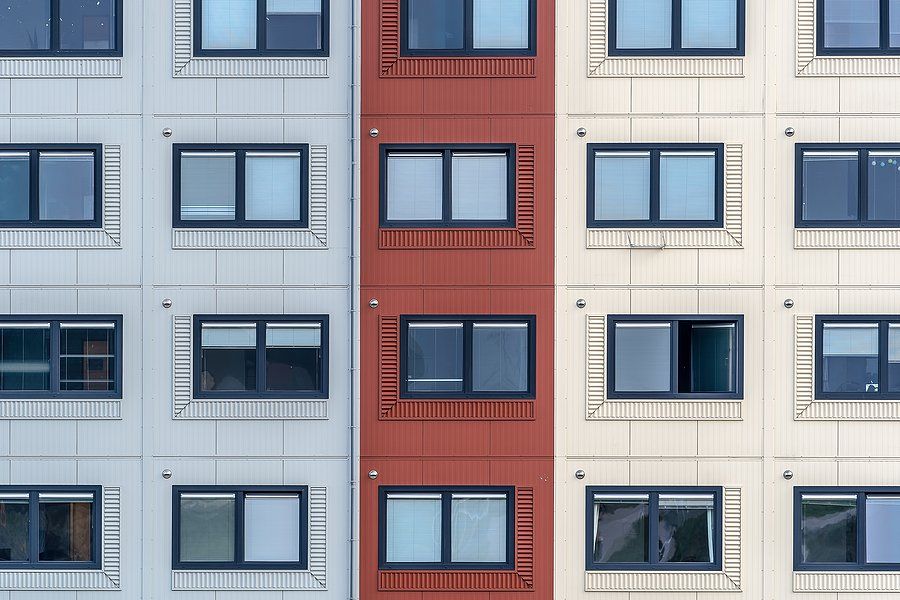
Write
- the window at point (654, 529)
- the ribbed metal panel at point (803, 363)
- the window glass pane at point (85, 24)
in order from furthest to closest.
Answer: the window glass pane at point (85, 24) → the window at point (654, 529) → the ribbed metal panel at point (803, 363)

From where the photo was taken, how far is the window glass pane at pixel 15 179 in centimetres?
1173

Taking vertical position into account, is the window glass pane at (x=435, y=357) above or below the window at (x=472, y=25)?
below

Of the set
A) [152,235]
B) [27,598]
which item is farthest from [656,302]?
[27,598]

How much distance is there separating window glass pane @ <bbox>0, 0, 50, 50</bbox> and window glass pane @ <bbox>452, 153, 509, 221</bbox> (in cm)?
720

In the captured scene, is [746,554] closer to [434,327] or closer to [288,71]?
[434,327]

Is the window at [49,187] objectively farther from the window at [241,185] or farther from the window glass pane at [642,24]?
the window glass pane at [642,24]

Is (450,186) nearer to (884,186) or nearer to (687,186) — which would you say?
(687,186)

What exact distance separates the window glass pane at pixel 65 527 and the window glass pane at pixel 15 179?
4750 mm

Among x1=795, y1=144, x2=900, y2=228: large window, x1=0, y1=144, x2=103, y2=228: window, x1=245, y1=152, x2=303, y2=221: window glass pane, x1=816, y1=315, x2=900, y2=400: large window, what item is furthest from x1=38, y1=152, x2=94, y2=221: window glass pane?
x1=816, y1=315, x2=900, y2=400: large window

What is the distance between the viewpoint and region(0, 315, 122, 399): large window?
11609mm

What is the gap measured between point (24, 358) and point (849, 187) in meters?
13.9

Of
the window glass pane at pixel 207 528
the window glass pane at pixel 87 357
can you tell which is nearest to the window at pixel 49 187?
the window glass pane at pixel 87 357

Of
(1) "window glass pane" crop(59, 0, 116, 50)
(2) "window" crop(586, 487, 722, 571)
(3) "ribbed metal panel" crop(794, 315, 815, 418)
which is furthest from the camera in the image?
(1) "window glass pane" crop(59, 0, 116, 50)

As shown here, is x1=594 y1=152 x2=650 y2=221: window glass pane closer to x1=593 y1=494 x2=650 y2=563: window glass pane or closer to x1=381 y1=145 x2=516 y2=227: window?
x1=381 y1=145 x2=516 y2=227: window
